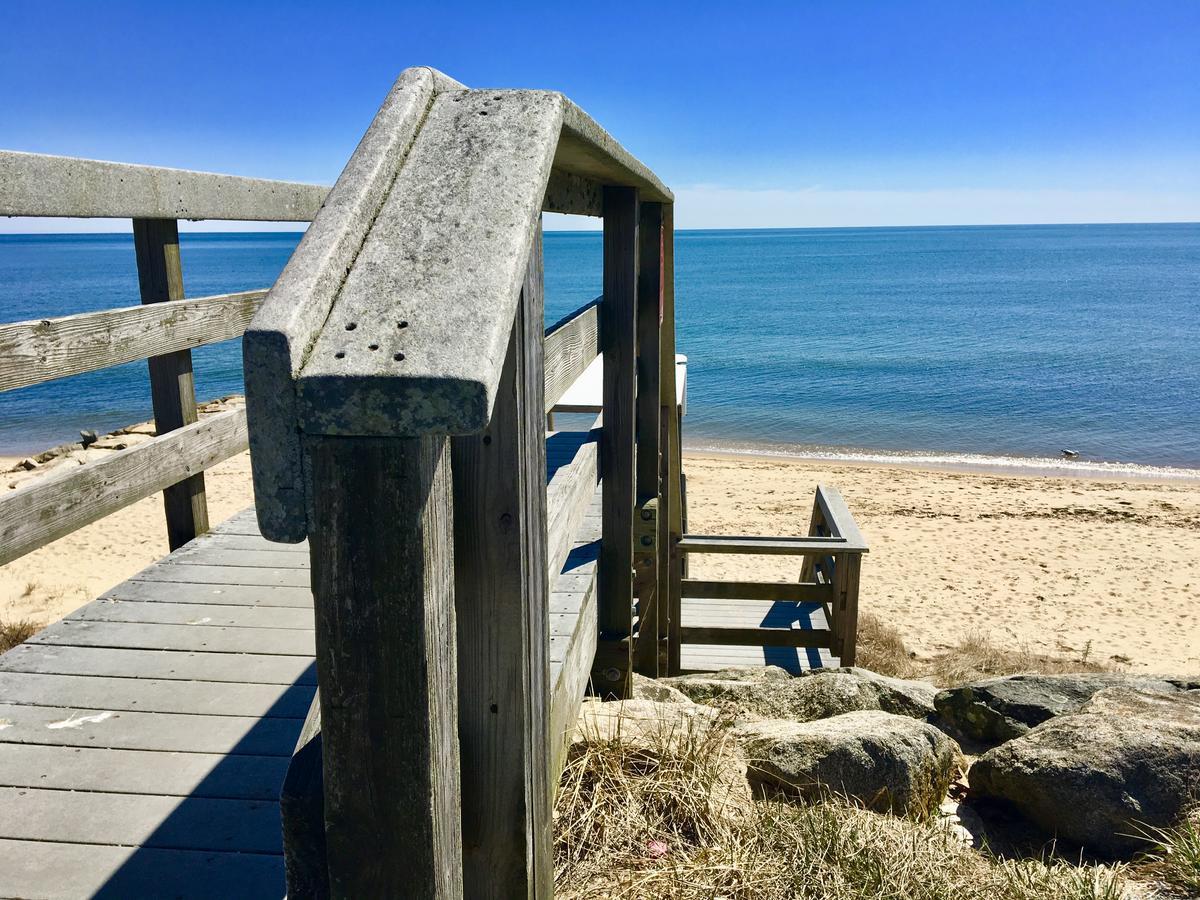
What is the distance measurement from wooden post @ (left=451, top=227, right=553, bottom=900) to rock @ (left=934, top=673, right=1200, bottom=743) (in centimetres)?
393

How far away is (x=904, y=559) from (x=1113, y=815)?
31.5ft

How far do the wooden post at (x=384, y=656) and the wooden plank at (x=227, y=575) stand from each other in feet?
8.71

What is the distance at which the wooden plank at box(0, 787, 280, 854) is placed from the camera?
6.73ft

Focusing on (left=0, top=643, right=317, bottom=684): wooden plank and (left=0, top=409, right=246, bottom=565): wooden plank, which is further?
(left=0, top=643, right=317, bottom=684): wooden plank

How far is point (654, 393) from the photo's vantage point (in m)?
4.41

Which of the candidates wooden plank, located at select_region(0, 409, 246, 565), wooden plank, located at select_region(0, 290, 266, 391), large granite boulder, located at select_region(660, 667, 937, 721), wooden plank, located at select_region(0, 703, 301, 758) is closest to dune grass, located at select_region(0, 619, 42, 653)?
wooden plank, located at select_region(0, 409, 246, 565)

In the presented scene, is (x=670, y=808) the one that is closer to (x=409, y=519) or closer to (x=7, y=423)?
(x=409, y=519)

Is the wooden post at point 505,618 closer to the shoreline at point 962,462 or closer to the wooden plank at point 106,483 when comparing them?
the wooden plank at point 106,483

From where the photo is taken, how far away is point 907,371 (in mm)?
35656

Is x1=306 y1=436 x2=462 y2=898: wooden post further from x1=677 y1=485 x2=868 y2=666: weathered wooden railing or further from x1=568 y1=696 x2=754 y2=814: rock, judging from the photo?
x1=677 y1=485 x2=868 y2=666: weathered wooden railing

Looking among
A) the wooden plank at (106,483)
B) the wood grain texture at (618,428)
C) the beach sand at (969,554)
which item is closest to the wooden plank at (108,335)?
the wooden plank at (106,483)

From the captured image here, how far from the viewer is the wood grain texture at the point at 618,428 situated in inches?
133

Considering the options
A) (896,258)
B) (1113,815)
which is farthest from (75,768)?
(896,258)

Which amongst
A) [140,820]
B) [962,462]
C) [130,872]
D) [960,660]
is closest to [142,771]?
[140,820]
